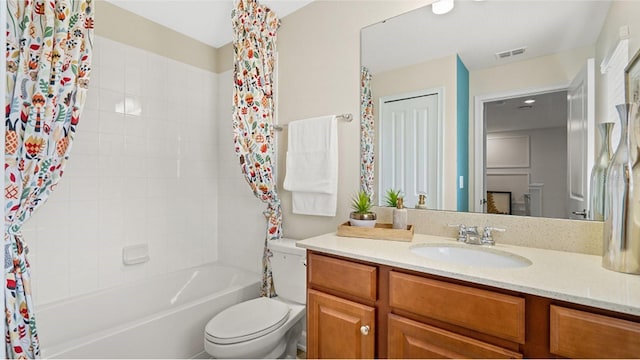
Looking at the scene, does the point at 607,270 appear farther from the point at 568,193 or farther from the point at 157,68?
the point at 157,68

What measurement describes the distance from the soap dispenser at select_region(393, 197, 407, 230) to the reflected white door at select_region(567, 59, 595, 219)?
67 centimetres

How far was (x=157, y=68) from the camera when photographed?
2.40m

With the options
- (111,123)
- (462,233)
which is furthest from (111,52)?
(462,233)

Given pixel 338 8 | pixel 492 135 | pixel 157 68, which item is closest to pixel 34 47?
pixel 157 68

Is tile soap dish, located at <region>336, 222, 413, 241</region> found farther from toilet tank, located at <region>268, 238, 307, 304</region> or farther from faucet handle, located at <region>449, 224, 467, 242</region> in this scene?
toilet tank, located at <region>268, 238, 307, 304</region>

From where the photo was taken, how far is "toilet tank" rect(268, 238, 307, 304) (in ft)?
6.23

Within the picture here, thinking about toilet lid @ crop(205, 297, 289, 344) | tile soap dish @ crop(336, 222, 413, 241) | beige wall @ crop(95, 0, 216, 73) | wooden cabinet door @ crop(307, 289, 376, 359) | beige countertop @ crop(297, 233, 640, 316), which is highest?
beige wall @ crop(95, 0, 216, 73)

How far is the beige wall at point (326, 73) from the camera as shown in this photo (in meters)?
1.87

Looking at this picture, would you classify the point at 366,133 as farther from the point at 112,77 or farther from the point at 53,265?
the point at 53,265

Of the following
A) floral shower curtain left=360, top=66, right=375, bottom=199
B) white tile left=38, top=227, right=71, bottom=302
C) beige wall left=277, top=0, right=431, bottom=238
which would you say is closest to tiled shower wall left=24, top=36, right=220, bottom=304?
white tile left=38, top=227, right=71, bottom=302

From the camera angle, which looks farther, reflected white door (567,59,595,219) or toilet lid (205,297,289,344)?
toilet lid (205,297,289,344)

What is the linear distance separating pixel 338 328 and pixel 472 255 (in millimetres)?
668

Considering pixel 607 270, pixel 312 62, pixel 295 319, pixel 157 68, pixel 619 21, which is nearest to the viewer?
pixel 607 270

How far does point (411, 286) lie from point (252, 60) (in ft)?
5.79
